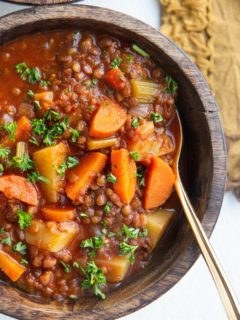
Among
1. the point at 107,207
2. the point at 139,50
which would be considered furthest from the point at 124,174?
the point at 139,50

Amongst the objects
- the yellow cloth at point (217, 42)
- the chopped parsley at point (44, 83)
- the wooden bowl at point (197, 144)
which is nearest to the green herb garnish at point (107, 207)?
the wooden bowl at point (197, 144)

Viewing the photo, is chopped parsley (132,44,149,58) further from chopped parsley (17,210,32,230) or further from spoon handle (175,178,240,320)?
chopped parsley (17,210,32,230)

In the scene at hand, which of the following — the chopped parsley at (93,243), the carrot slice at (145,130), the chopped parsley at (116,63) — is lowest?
the chopped parsley at (93,243)

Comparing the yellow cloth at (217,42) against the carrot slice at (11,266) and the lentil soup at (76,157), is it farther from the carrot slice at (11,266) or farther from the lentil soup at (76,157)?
the carrot slice at (11,266)

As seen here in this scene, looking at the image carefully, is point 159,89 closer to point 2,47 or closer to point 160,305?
point 2,47

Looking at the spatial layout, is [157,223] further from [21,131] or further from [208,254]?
[21,131]
